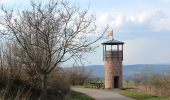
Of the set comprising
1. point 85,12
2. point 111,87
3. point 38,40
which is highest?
point 85,12

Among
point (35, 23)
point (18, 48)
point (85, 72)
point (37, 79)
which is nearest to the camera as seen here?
point (35, 23)

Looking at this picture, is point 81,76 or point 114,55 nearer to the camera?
point 114,55

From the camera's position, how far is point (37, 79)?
29.3 meters

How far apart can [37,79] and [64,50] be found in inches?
282

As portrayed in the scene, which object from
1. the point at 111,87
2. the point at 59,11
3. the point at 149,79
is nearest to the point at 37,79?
the point at 59,11

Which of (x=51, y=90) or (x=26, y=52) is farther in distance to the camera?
(x=51, y=90)

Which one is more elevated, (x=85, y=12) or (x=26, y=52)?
(x=85, y=12)

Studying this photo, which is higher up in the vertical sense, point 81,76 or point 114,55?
point 114,55

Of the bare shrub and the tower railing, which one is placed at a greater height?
the tower railing

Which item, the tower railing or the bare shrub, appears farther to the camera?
the bare shrub

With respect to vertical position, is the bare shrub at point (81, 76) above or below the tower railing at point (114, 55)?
below

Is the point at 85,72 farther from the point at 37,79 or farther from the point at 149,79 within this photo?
the point at 37,79

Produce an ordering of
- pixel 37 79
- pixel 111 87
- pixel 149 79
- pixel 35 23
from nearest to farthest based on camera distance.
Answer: pixel 35 23, pixel 37 79, pixel 149 79, pixel 111 87

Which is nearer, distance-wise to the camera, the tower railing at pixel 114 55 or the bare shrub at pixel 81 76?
the tower railing at pixel 114 55
